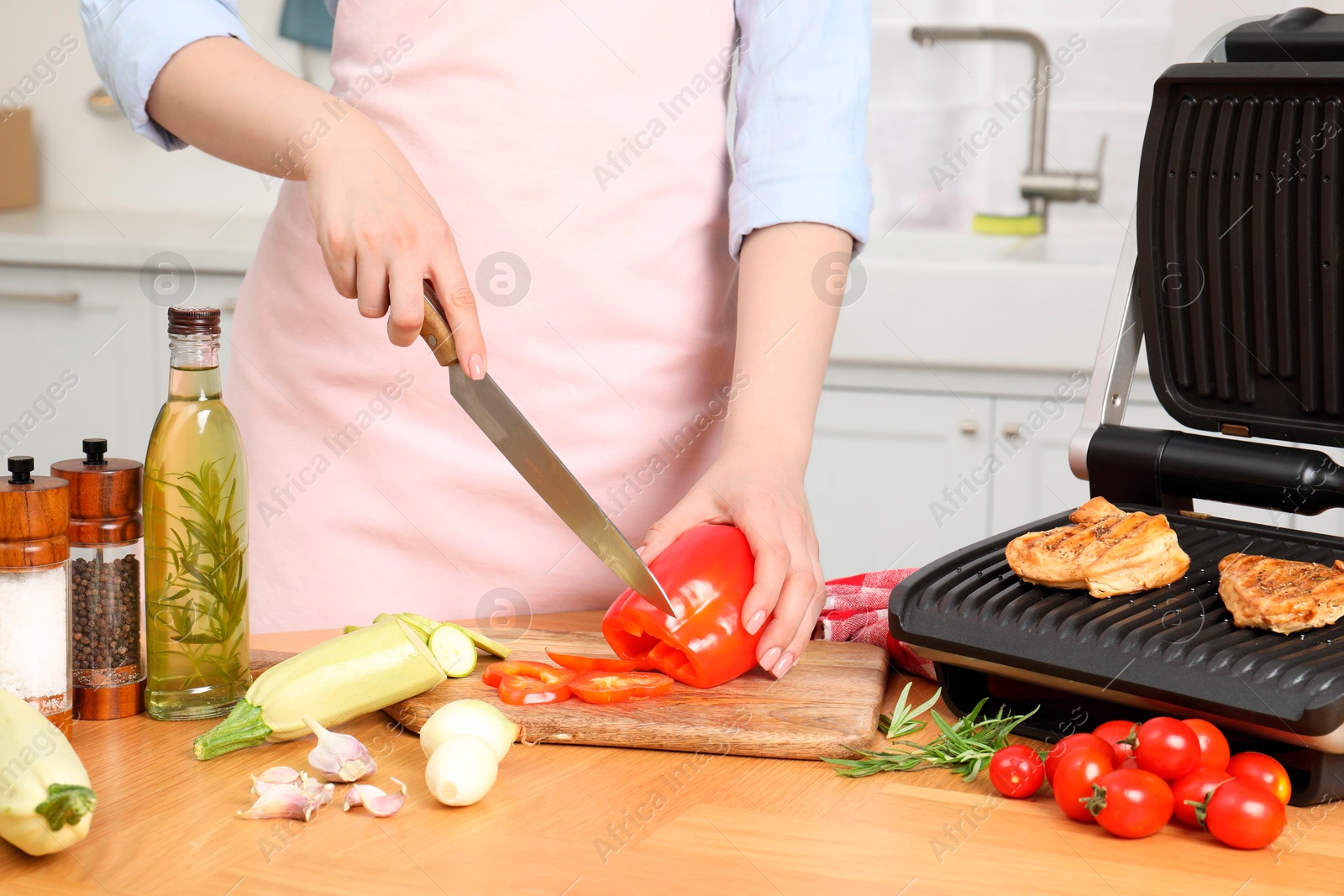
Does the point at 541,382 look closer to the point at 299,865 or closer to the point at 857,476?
the point at 299,865

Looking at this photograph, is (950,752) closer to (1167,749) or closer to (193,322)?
(1167,749)

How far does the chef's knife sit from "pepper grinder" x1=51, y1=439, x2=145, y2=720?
0.23 m

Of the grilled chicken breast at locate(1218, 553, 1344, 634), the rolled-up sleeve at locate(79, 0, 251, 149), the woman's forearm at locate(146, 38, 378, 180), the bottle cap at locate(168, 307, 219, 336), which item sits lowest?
the grilled chicken breast at locate(1218, 553, 1344, 634)

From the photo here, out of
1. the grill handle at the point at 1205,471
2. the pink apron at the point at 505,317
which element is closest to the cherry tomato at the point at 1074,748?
the grill handle at the point at 1205,471

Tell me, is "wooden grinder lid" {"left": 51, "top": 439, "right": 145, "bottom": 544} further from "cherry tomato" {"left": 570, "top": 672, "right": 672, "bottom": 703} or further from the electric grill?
the electric grill

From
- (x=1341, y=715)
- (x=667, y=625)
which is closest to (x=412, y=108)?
(x=667, y=625)

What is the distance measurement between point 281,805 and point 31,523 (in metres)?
0.24

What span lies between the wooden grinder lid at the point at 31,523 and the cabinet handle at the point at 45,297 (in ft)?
6.40

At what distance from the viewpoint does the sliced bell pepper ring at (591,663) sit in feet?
3.10

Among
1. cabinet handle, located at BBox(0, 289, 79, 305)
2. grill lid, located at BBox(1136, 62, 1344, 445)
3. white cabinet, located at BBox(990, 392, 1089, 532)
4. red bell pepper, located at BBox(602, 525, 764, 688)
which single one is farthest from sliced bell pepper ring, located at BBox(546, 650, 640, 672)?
cabinet handle, located at BBox(0, 289, 79, 305)

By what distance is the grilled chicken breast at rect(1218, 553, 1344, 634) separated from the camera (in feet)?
2.56

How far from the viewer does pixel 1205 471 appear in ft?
3.36

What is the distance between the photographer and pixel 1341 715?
0.70 metres

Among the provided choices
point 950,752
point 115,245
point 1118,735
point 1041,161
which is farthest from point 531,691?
point 1041,161
